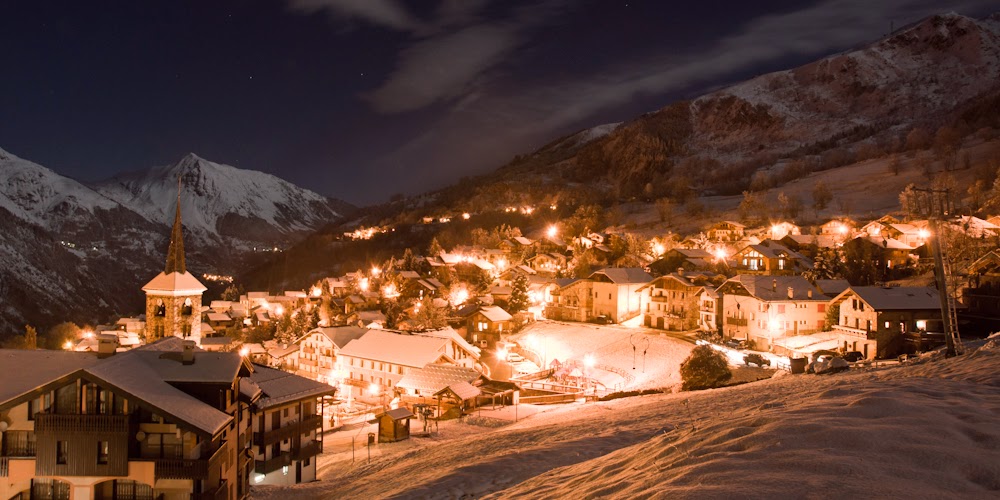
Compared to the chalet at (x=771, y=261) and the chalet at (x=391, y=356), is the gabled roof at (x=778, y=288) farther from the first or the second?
the chalet at (x=391, y=356)

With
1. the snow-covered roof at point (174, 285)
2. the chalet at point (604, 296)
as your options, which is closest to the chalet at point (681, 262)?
the chalet at point (604, 296)

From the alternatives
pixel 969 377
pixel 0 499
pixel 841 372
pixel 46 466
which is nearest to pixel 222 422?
pixel 46 466

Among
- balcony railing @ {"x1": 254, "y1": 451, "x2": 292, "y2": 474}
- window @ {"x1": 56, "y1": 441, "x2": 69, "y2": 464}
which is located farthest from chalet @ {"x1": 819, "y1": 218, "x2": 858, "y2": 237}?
window @ {"x1": 56, "y1": 441, "x2": 69, "y2": 464}

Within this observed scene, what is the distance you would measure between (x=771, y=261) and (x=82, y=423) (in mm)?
56606

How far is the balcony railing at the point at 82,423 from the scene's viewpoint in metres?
17.1

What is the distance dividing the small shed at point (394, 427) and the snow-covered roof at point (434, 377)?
22.3ft

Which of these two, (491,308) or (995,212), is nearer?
(491,308)

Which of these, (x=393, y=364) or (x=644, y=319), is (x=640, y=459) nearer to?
(x=393, y=364)

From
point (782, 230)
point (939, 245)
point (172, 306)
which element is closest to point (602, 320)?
point (172, 306)

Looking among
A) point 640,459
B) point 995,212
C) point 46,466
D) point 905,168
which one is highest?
point 905,168

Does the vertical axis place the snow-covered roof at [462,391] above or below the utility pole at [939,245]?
below

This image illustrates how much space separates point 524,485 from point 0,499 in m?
16.6

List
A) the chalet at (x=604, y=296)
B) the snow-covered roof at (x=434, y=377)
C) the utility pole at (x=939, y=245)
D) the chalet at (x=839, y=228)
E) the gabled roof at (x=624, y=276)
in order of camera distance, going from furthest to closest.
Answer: the chalet at (x=839, y=228)
the gabled roof at (x=624, y=276)
the chalet at (x=604, y=296)
the snow-covered roof at (x=434, y=377)
the utility pole at (x=939, y=245)

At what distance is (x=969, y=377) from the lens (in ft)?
42.3
